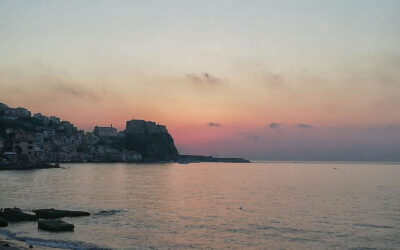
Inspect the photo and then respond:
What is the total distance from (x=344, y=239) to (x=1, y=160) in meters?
196

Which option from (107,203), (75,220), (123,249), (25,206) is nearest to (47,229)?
(75,220)

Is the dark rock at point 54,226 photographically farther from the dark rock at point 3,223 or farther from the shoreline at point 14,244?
the dark rock at point 3,223

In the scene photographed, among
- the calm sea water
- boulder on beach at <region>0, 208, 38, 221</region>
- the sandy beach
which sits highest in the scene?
boulder on beach at <region>0, 208, 38, 221</region>

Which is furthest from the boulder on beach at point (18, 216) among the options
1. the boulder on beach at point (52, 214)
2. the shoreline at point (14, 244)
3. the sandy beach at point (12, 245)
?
the sandy beach at point (12, 245)

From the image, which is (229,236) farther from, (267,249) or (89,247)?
(89,247)

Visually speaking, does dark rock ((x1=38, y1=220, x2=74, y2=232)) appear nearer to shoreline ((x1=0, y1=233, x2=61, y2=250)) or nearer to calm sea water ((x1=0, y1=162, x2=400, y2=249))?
calm sea water ((x1=0, y1=162, x2=400, y2=249))

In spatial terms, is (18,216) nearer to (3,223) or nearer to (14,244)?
(3,223)

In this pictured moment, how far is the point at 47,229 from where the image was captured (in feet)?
135

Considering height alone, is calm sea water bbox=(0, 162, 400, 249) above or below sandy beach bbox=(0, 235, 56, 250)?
below

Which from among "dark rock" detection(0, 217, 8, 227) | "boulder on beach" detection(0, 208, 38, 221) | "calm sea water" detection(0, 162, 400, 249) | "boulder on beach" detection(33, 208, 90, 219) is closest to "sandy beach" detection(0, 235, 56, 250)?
"calm sea water" detection(0, 162, 400, 249)

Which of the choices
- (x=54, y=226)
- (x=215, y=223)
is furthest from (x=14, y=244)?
(x=215, y=223)

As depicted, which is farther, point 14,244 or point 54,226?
point 54,226

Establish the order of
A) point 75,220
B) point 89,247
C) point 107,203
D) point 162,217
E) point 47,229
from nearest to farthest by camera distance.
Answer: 1. point 89,247
2. point 47,229
3. point 75,220
4. point 162,217
5. point 107,203

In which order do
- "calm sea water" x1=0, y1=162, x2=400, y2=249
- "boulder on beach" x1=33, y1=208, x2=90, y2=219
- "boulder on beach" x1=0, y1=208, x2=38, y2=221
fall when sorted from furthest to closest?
"boulder on beach" x1=33, y1=208, x2=90, y2=219
"boulder on beach" x1=0, y1=208, x2=38, y2=221
"calm sea water" x1=0, y1=162, x2=400, y2=249
